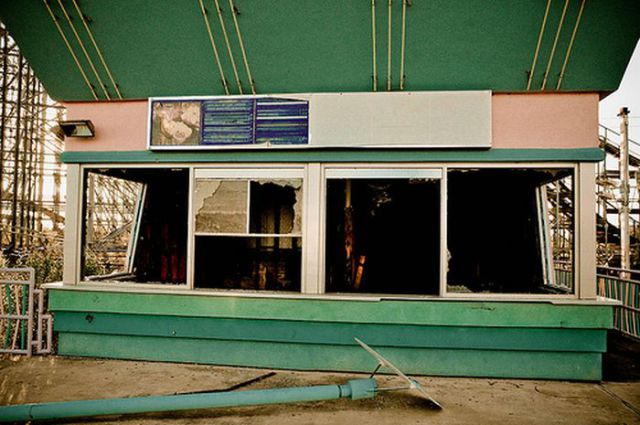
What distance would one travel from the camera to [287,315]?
6.20m

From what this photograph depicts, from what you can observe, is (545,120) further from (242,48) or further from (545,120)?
(242,48)

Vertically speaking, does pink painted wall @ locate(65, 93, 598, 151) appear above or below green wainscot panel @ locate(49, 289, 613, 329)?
above

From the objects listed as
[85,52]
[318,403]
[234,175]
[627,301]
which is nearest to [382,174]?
[234,175]

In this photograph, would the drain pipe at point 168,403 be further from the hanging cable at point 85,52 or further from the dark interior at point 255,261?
the hanging cable at point 85,52

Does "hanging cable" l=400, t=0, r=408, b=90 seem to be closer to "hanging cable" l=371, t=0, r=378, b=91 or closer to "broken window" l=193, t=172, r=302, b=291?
"hanging cable" l=371, t=0, r=378, b=91

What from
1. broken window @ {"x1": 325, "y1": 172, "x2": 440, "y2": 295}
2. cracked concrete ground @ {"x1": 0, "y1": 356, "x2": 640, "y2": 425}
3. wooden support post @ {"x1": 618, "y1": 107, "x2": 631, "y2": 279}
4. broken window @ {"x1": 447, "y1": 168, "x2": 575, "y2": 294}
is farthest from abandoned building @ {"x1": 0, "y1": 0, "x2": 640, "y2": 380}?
wooden support post @ {"x1": 618, "y1": 107, "x2": 631, "y2": 279}

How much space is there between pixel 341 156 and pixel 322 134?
38 centimetres

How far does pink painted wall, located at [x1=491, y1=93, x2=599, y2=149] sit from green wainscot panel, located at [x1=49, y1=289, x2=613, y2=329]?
2019mm

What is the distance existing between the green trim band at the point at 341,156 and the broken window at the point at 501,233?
3.39 ft

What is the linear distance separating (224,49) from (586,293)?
5.53m

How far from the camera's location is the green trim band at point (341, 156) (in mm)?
6000

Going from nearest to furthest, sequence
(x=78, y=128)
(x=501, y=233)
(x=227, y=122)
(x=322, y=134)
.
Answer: (x=322, y=134) → (x=227, y=122) → (x=78, y=128) → (x=501, y=233)

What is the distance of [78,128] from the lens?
6.72 m

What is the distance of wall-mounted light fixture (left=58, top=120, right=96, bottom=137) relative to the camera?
6.65 m
